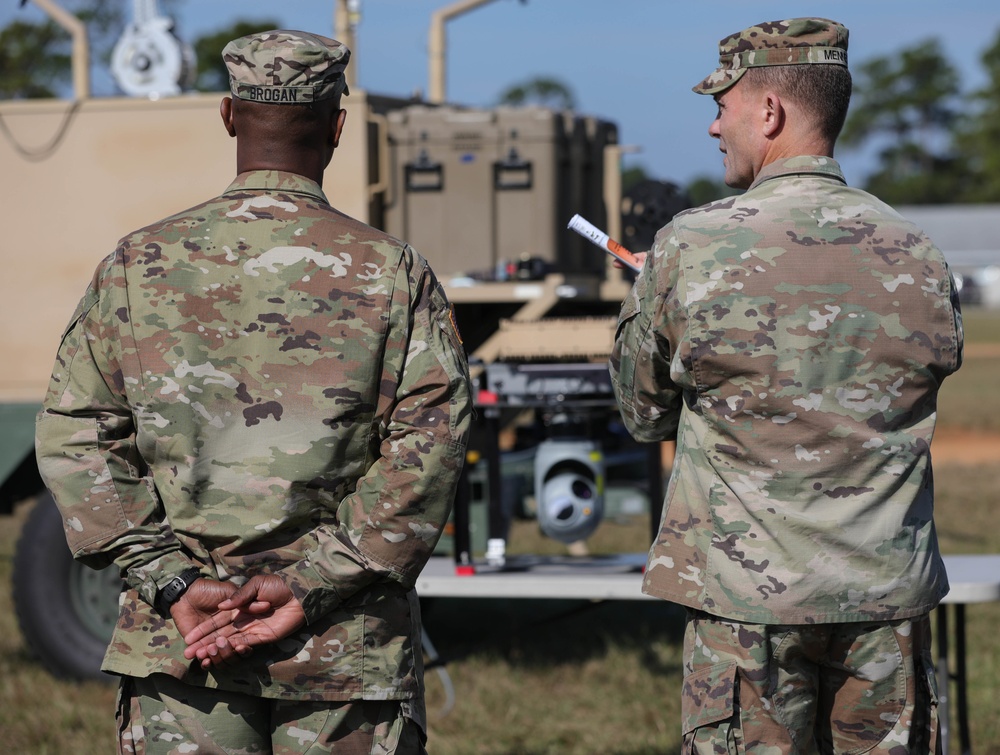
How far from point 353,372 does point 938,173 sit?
7274 cm

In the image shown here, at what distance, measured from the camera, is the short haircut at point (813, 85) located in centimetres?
223

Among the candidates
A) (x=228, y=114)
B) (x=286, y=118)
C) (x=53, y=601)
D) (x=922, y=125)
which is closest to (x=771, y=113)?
→ (x=286, y=118)

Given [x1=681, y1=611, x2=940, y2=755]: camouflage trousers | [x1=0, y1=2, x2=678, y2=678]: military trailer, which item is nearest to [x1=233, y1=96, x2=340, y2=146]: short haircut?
[x1=681, y1=611, x2=940, y2=755]: camouflage trousers

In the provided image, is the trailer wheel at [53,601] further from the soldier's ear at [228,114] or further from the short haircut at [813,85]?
the short haircut at [813,85]

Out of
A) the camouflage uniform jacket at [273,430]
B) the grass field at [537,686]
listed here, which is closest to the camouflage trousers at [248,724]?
the camouflage uniform jacket at [273,430]

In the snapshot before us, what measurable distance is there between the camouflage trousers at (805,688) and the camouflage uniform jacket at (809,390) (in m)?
0.04

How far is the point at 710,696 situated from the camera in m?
2.22

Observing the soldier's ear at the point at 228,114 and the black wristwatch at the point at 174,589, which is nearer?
the black wristwatch at the point at 174,589

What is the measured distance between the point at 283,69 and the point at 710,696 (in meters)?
1.28

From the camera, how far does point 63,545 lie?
5137 mm

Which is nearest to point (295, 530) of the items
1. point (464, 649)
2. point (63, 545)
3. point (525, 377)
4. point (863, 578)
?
point (863, 578)

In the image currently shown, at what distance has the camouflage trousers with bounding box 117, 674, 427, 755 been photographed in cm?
210

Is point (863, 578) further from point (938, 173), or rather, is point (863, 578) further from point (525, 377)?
point (938, 173)

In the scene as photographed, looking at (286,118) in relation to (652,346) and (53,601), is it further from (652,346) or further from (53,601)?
(53,601)
